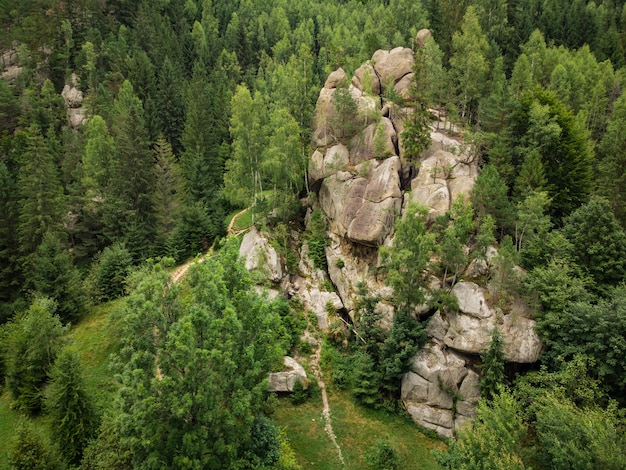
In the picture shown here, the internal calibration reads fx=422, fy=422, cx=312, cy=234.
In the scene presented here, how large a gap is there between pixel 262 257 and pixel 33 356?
20.3 meters

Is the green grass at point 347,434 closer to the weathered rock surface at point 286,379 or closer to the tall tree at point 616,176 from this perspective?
the weathered rock surface at point 286,379

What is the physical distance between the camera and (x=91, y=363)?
125 feet

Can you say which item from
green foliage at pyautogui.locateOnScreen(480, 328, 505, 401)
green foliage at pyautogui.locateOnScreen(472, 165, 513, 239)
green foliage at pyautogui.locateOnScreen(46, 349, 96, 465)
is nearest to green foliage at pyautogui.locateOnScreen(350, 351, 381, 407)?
green foliage at pyautogui.locateOnScreen(480, 328, 505, 401)

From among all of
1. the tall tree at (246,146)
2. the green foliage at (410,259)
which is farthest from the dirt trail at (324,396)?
the tall tree at (246,146)

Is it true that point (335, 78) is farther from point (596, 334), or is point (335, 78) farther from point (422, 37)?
point (596, 334)

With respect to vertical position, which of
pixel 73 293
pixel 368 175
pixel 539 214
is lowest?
pixel 73 293

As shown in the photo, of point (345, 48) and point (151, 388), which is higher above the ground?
point (345, 48)

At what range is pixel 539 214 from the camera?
3462 cm

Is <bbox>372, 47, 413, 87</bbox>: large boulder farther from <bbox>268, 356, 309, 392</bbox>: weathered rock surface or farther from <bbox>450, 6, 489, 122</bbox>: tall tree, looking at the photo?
<bbox>268, 356, 309, 392</bbox>: weathered rock surface

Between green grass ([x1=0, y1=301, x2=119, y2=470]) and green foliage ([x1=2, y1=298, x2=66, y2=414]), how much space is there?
1.33 meters

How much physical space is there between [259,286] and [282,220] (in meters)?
9.48

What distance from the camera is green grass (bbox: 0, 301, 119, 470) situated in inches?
1257

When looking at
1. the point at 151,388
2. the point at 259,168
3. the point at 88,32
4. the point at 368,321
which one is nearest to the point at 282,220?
the point at 259,168

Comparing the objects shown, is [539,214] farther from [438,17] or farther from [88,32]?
[88,32]
